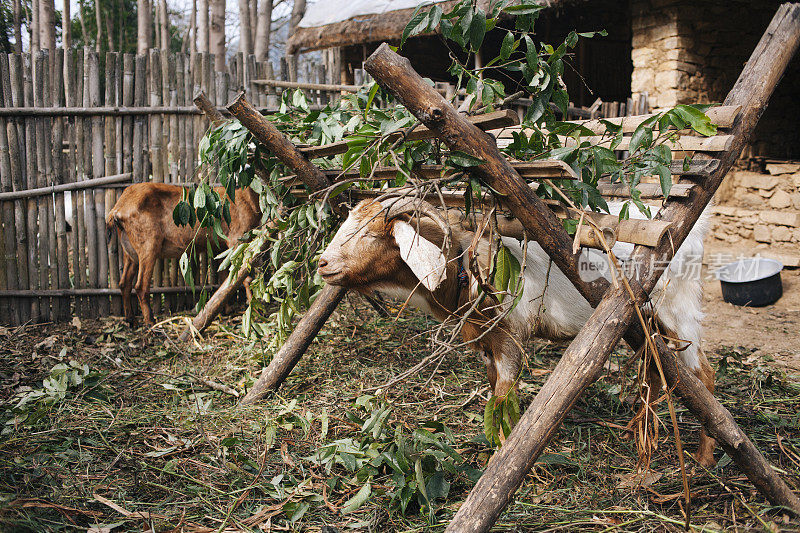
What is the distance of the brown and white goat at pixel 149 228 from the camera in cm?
614

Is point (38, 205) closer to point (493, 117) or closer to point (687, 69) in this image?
point (493, 117)

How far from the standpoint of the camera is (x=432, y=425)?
134 inches

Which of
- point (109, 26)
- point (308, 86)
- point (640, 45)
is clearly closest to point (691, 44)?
point (640, 45)

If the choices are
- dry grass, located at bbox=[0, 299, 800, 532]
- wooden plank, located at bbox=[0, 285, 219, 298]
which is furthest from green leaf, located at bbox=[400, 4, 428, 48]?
wooden plank, located at bbox=[0, 285, 219, 298]

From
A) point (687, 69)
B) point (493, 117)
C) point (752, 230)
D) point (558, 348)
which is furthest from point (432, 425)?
point (752, 230)

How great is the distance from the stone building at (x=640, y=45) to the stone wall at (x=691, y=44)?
0.5 inches

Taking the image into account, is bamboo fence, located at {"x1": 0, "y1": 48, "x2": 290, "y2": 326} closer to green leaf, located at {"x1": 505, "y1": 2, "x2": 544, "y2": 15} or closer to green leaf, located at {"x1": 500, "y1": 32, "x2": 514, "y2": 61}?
green leaf, located at {"x1": 500, "y1": 32, "x2": 514, "y2": 61}

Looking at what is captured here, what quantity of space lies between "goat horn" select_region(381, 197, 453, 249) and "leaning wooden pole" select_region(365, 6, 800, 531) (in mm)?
307

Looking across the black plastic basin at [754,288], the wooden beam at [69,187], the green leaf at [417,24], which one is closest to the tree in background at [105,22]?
the wooden beam at [69,187]

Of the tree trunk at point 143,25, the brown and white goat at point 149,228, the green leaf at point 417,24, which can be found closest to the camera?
the green leaf at point 417,24

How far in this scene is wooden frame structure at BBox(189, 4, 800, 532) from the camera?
2107 millimetres

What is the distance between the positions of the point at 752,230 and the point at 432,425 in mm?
6724

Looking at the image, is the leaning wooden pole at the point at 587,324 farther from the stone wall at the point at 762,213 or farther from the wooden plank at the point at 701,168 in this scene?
the stone wall at the point at 762,213

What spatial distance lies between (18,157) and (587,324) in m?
6.32
